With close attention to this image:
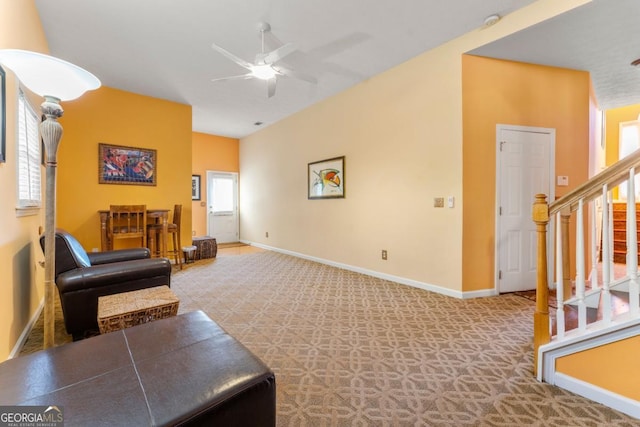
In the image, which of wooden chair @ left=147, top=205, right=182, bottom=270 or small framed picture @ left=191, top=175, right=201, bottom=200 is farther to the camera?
small framed picture @ left=191, top=175, right=201, bottom=200

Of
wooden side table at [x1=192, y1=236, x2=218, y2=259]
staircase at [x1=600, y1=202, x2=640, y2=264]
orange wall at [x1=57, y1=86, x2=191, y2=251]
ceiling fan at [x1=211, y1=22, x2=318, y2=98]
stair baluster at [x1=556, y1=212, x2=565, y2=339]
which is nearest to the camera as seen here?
stair baluster at [x1=556, y1=212, x2=565, y2=339]

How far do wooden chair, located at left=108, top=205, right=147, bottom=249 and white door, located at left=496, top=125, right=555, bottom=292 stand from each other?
4913mm

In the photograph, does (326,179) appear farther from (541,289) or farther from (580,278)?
(580,278)

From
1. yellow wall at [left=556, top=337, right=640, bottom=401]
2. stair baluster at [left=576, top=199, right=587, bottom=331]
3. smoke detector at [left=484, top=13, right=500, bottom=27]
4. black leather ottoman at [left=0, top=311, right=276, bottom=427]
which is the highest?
smoke detector at [left=484, top=13, right=500, bottom=27]

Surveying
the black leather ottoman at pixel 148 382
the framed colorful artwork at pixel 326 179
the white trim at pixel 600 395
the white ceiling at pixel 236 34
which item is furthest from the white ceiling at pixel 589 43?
the black leather ottoman at pixel 148 382

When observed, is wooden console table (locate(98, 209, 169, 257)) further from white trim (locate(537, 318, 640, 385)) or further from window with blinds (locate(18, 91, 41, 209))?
white trim (locate(537, 318, 640, 385))

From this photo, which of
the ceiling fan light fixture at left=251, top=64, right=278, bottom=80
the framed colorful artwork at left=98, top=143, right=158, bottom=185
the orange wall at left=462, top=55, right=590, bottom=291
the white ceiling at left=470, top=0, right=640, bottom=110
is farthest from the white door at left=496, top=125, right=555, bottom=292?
the framed colorful artwork at left=98, top=143, right=158, bottom=185

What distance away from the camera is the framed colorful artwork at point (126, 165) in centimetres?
458

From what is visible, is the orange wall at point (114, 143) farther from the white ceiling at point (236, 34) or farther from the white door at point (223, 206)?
the white door at point (223, 206)

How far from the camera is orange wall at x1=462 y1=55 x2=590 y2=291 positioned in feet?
10.8

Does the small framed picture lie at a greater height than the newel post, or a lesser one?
greater

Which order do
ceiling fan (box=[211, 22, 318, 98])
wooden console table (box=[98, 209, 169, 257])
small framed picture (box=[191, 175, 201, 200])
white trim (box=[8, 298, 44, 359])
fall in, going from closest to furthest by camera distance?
1. white trim (box=[8, 298, 44, 359])
2. ceiling fan (box=[211, 22, 318, 98])
3. wooden console table (box=[98, 209, 169, 257])
4. small framed picture (box=[191, 175, 201, 200])

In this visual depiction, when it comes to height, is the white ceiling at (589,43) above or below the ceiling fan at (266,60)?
above

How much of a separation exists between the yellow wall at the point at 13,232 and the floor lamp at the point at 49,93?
65 centimetres
